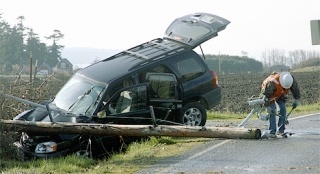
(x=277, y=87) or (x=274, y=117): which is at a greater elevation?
(x=277, y=87)

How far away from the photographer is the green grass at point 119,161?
8.87 m

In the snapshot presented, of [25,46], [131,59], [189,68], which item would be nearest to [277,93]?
[189,68]

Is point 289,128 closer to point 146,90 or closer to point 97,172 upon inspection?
point 146,90

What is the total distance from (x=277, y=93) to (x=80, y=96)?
421 cm

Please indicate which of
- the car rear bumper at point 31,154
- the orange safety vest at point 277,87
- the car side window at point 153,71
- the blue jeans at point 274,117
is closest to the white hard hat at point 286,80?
the orange safety vest at point 277,87

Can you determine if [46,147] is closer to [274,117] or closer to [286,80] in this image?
[274,117]

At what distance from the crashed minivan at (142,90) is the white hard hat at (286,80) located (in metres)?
2.32

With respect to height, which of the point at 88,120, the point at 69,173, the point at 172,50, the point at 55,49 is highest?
the point at 55,49

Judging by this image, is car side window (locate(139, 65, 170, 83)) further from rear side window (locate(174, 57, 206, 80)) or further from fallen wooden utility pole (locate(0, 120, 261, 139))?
fallen wooden utility pole (locate(0, 120, 261, 139))

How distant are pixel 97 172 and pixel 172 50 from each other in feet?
16.3

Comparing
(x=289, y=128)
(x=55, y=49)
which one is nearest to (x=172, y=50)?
(x=289, y=128)

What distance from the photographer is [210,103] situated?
42.6 ft

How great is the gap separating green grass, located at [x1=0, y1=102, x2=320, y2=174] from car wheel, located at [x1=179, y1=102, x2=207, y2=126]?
3.24ft

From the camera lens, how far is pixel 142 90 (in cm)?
1163
